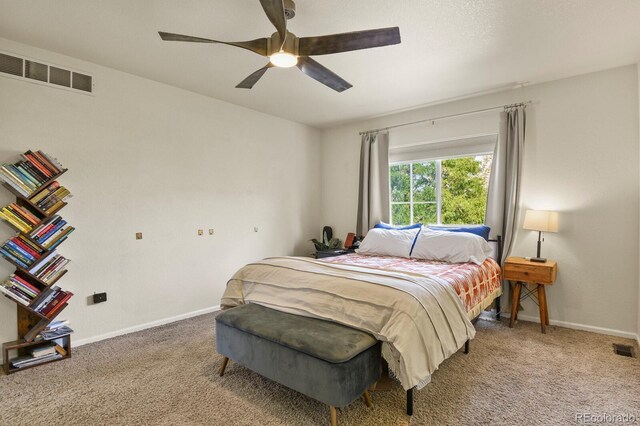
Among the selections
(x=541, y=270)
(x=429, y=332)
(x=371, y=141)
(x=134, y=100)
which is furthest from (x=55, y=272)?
(x=541, y=270)

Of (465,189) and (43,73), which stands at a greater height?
(43,73)

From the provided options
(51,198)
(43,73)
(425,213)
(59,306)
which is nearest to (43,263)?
(59,306)

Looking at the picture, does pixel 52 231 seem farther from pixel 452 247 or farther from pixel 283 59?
pixel 452 247

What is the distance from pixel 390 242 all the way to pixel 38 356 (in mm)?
3443

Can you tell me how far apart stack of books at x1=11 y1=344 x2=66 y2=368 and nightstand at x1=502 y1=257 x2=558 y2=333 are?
4.25 meters

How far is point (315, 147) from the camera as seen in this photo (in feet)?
17.9

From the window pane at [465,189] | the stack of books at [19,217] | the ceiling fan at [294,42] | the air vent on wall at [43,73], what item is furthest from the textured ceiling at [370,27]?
the stack of books at [19,217]

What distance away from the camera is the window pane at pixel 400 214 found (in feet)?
15.1

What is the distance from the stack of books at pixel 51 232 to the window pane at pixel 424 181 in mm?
3965

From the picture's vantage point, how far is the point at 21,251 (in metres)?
2.54

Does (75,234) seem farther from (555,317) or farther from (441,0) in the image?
(555,317)

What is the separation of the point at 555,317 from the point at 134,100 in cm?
501

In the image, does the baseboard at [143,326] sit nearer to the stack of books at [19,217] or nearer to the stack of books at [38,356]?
the stack of books at [38,356]

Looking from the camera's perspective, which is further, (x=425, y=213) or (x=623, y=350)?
(x=425, y=213)
